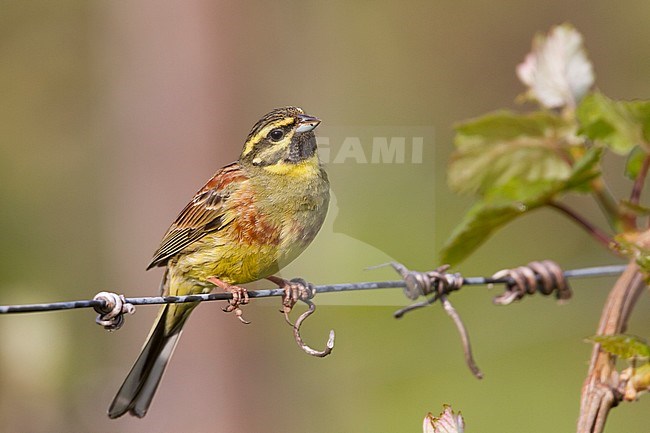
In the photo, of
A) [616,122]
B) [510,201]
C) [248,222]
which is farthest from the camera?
[248,222]

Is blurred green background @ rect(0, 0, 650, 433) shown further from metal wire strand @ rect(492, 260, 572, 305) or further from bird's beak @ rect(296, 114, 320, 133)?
metal wire strand @ rect(492, 260, 572, 305)

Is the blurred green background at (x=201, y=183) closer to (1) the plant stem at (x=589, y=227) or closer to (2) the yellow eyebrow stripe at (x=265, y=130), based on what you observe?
(2) the yellow eyebrow stripe at (x=265, y=130)

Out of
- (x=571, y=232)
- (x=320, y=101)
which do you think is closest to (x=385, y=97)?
(x=320, y=101)

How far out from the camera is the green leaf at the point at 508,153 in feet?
7.98

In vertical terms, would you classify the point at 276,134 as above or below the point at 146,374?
above

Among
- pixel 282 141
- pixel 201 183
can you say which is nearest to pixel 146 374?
pixel 282 141

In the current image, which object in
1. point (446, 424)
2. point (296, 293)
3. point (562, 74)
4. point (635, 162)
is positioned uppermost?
point (562, 74)

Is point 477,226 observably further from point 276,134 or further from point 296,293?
point 276,134

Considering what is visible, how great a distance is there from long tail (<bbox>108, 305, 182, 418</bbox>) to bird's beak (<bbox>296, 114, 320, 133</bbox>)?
76 centimetres

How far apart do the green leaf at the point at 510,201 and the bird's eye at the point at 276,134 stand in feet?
2.40

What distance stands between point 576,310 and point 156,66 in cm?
346

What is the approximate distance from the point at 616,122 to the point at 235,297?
109cm

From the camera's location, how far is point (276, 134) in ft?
9.78

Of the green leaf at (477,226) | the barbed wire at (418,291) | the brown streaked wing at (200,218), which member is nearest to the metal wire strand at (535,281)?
the barbed wire at (418,291)
